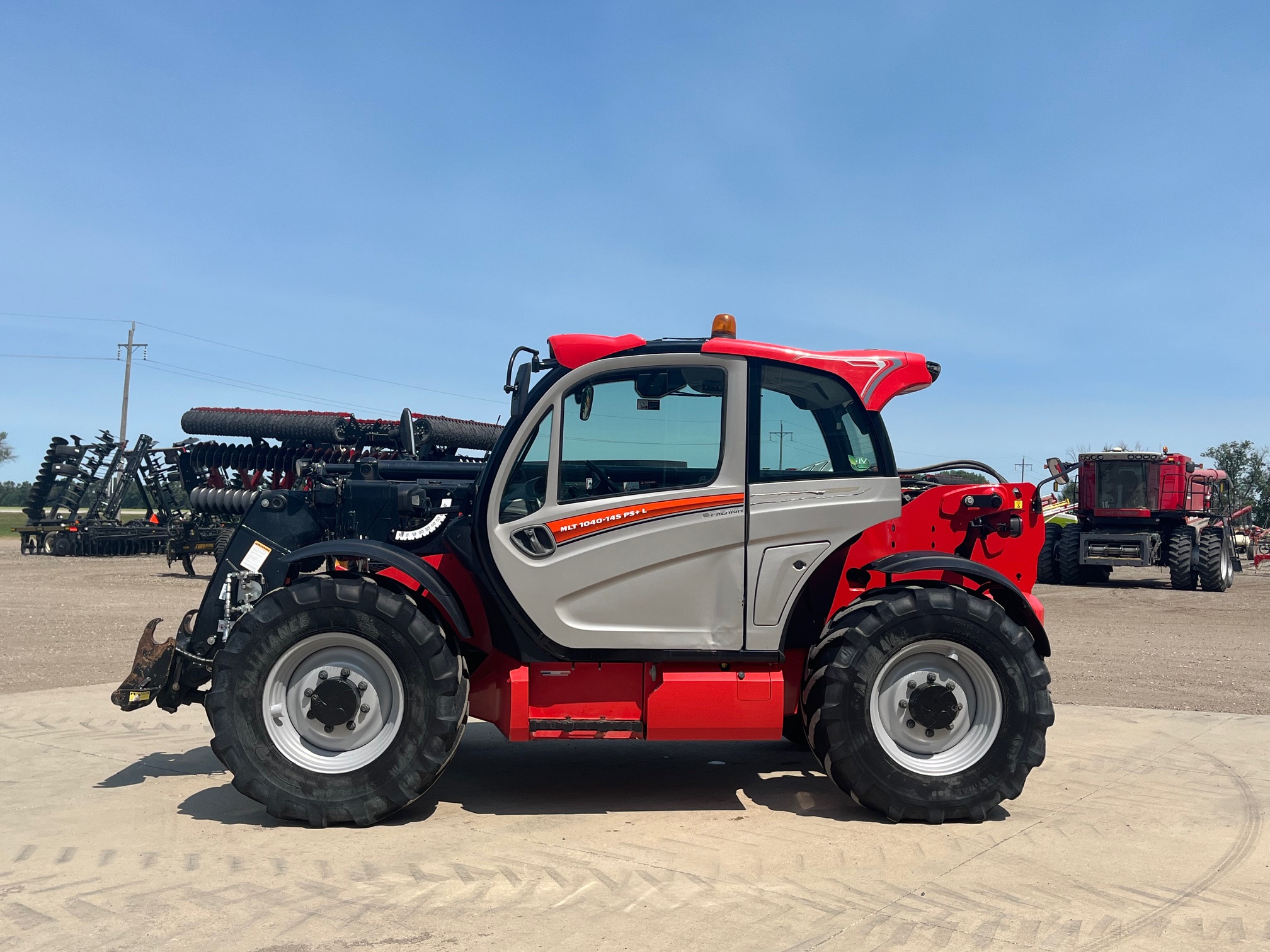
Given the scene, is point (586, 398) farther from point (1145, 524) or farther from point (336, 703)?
point (1145, 524)

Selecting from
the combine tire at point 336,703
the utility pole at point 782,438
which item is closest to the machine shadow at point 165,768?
the combine tire at point 336,703

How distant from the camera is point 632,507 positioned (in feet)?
16.6

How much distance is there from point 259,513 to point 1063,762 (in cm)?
505

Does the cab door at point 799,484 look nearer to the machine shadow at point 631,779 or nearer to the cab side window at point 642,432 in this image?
the cab side window at point 642,432

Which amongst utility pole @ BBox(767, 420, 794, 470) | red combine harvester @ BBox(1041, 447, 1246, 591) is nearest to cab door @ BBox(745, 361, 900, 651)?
Result: utility pole @ BBox(767, 420, 794, 470)

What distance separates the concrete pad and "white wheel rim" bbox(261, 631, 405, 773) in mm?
371

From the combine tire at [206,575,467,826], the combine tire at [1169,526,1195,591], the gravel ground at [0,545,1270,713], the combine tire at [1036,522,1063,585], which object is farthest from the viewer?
the combine tire at [1036,522,1063,585]

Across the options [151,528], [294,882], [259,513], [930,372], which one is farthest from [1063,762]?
[151,528]

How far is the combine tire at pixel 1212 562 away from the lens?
21.8 metres

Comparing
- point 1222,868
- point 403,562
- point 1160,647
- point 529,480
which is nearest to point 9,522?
point 1160,647

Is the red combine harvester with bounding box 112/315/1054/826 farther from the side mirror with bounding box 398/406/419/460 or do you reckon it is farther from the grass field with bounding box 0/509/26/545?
the grass field with bounding box 0/509/26/545

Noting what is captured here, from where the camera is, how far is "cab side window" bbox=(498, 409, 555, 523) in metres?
5.14

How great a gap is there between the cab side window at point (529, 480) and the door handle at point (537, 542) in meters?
0.10

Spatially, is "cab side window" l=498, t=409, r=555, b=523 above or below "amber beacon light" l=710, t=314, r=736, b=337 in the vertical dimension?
below
